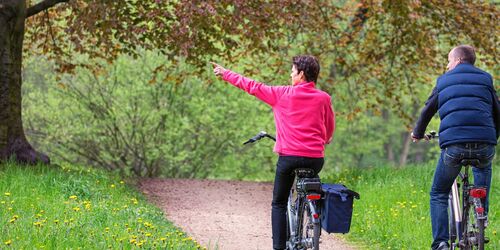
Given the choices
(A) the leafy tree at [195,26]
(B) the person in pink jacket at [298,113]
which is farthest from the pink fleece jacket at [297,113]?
(A) the leafy tree at [195,26]

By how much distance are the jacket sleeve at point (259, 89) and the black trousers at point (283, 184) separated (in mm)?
514

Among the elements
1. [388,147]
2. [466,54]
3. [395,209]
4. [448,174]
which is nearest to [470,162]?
[448,174]

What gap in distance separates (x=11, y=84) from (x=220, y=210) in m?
4.07

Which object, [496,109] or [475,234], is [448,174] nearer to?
[475,234]

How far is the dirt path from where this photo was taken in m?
8.41

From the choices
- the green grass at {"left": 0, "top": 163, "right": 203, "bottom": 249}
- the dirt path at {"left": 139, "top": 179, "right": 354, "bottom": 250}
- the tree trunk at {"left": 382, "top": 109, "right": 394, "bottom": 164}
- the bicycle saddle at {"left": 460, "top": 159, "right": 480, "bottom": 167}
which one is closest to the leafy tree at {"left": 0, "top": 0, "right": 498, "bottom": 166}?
the green grass at {"left": 0, "top": 163, "right": 203, "bottom": 249}

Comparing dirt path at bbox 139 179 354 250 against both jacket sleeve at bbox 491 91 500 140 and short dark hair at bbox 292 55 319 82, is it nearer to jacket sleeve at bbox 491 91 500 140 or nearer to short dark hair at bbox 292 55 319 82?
short dark hair at bbox 292 55 319 82

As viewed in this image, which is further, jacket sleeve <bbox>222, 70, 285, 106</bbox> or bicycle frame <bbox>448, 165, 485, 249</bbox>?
bicycle frame <bbox>448, 165, 485, 249</bbox>

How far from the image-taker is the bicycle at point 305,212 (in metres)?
5.71

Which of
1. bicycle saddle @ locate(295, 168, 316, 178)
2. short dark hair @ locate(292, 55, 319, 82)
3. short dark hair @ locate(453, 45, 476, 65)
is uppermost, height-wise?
short dark hair @ locate(453, 45, 476, 65)

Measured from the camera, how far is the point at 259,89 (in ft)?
19.3

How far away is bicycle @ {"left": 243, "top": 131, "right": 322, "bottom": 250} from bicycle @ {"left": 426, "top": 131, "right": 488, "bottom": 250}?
126 cm

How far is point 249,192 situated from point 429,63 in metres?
4.75

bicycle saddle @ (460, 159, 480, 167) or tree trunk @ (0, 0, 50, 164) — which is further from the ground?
tree trunk @ (0, 0, 50, 164)
